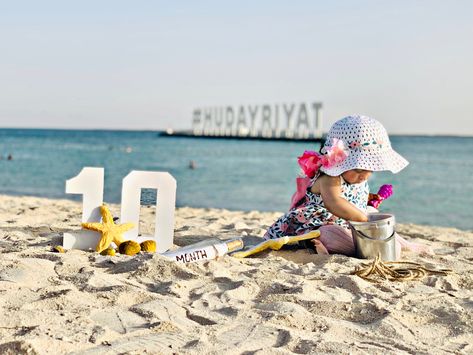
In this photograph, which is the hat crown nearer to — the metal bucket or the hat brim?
the hat brim

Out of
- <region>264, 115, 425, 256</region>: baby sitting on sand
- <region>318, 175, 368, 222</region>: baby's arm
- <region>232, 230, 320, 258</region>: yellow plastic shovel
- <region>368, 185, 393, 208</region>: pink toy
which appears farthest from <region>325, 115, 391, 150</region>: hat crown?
<region>368, 185, 393, 208</region>: pink toy

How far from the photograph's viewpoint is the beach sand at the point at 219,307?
2.68 metres

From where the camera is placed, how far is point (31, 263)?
12.3 ft

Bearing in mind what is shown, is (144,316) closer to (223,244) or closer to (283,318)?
(283,318)

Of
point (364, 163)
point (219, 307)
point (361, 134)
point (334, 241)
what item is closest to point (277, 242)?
point (334, 241)

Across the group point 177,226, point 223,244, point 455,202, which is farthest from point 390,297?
point 455,202

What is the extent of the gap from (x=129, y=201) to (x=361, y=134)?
1.80 m

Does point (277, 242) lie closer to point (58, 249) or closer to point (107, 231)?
point (107, 231)

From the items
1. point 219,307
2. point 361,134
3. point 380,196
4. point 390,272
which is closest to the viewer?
point 219,307

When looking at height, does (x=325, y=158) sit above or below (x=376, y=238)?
above

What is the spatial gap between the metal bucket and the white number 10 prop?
1363 millimetres

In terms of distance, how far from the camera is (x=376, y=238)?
4496mm

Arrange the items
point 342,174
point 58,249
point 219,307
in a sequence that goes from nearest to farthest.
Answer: point 219,307 < point 58,249 < point 342,174

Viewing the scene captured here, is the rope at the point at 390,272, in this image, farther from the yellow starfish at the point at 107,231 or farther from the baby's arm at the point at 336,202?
the yellow starfish at the point at 107,231
